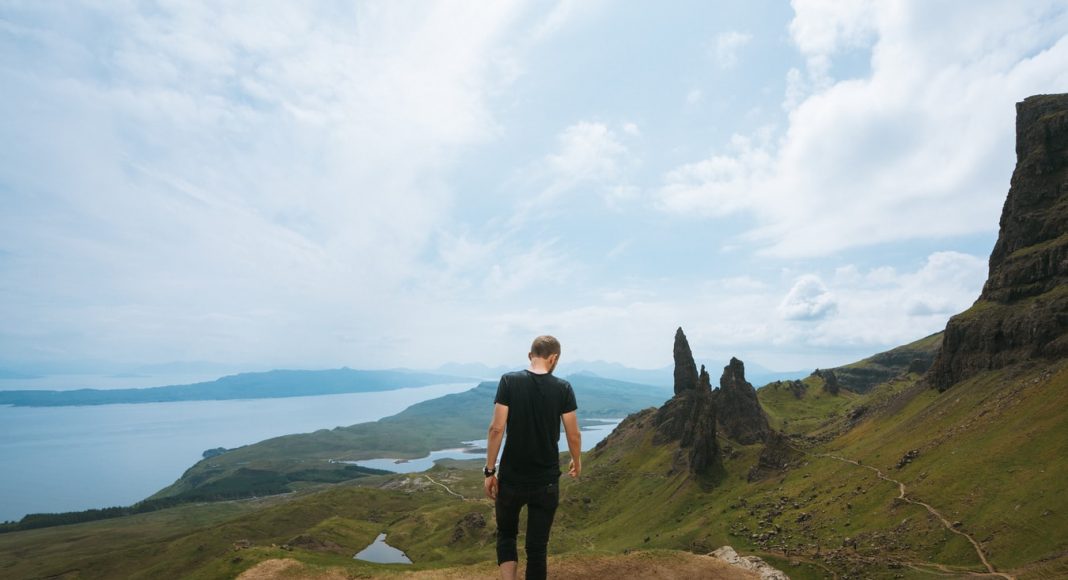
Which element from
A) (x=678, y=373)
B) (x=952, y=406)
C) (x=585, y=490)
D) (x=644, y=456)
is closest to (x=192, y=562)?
(x=585, y=490)

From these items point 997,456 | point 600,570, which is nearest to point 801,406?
point 997,456

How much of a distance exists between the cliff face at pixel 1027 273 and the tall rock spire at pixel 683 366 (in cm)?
6010

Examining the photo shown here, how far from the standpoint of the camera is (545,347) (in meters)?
11.6

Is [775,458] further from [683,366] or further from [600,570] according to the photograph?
[600,570]

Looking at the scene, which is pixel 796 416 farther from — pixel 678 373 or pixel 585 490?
pixel 585 490

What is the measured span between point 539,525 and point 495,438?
9.20 ft

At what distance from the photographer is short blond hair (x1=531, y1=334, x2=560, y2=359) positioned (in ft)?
37.7

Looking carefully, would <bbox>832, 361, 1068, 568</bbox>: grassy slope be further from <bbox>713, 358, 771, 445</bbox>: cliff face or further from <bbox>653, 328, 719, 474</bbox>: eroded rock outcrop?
<bbox>713, 358, 771, 445</bbox>: cliff face

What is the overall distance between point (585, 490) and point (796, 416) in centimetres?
8630

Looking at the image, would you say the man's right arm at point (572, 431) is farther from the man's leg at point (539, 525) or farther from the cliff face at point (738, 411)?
the cliff face at point (738, 411)

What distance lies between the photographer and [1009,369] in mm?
81438

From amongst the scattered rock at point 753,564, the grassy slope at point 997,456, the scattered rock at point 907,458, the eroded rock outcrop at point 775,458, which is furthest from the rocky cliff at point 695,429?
the scattered rock at point 753,564

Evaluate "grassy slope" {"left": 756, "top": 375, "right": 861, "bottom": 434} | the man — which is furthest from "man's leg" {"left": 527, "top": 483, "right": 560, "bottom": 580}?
"grassy slope" {"left": 756, "top": 375, "right": 861, "bottom": 434}

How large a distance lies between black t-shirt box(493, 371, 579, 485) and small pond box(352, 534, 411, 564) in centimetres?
11328
